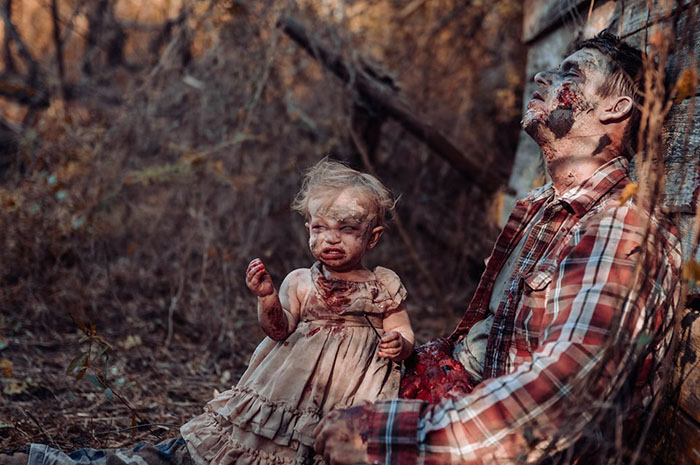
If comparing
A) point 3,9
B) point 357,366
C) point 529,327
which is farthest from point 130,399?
point 3,9

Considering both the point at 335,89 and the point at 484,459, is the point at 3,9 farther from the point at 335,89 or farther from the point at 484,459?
the point at 484,459

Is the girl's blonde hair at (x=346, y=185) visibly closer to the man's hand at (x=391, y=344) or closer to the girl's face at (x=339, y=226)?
the girl's face at (x=339, y=226)

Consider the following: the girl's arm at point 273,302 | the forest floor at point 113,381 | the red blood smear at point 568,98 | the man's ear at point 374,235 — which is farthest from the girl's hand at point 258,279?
the red blood smear at point 568,98

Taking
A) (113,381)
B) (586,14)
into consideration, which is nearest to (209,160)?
(113,381)

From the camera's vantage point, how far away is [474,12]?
6.82 m

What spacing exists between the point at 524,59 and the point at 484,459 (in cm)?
553

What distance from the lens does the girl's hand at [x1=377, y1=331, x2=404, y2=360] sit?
217cm

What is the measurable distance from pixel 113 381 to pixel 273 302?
5.83ft

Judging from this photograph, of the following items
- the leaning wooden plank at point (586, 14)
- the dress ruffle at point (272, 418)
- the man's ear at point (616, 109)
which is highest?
the leaning wooden plank at point (586, 14)

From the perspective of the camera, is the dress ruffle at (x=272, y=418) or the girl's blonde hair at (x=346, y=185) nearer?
the dress ruffle at (x=272, y=418)

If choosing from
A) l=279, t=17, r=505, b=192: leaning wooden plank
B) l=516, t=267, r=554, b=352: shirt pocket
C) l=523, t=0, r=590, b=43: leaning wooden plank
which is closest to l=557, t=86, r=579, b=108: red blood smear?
l=516, t=267, r=554, b=352: shirt pocket

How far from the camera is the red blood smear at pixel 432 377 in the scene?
2.35 m

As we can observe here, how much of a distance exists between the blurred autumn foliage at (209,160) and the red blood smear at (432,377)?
4.79 ft

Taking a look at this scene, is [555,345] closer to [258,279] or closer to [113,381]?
[258,279]
